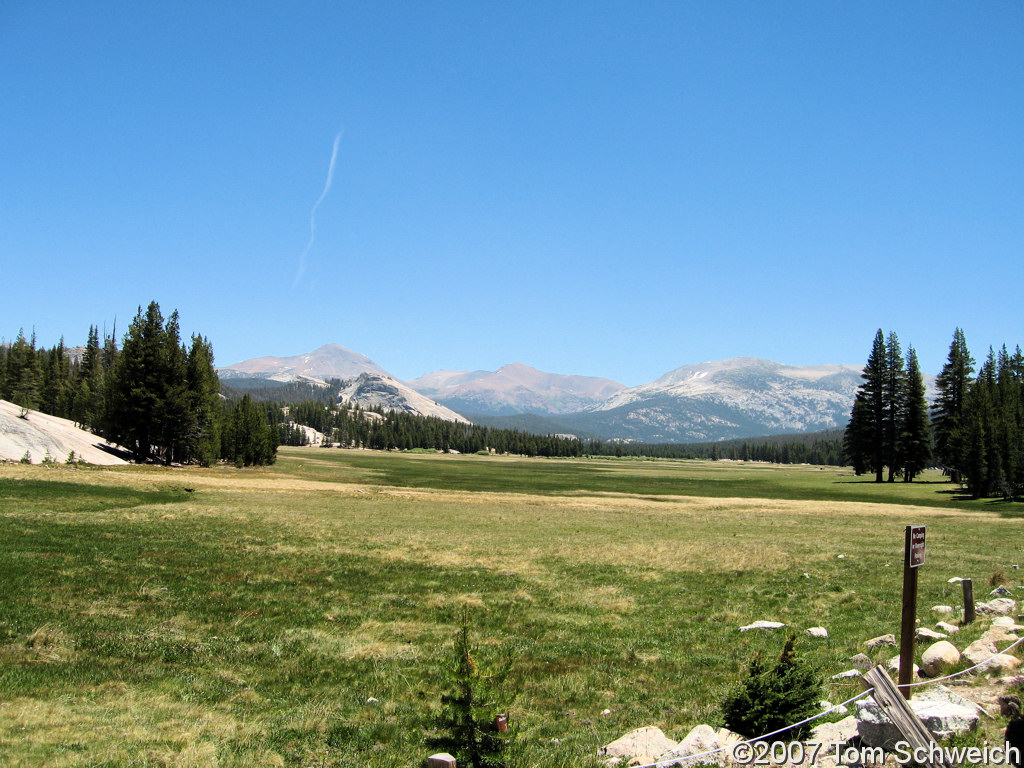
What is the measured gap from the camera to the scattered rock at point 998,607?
1605 centimetres

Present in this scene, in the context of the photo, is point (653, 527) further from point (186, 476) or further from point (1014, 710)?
point (186, 476)

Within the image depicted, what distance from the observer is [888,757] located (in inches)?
293

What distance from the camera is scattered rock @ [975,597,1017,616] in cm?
1605

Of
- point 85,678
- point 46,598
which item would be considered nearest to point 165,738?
point 85,678

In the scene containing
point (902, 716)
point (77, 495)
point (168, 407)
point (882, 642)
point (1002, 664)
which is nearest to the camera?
point (902, 716)

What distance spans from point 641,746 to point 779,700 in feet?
7.05

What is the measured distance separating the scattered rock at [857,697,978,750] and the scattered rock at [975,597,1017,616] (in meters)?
10.8

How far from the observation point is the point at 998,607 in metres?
16.3

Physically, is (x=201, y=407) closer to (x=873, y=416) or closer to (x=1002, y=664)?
(x=1002, y=664)

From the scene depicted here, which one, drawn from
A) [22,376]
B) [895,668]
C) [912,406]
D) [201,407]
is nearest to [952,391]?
[912,406]

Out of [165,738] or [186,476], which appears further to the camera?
[186,476]

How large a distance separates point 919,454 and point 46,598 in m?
119

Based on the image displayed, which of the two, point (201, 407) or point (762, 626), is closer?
point (762, 626)

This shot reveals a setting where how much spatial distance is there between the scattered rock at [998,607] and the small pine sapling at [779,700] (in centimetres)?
1118
